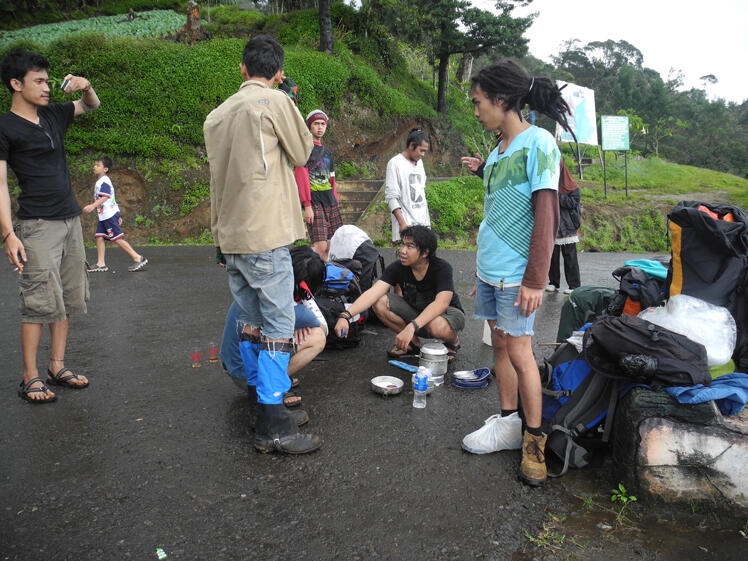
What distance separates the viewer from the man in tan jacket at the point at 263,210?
2834 mm

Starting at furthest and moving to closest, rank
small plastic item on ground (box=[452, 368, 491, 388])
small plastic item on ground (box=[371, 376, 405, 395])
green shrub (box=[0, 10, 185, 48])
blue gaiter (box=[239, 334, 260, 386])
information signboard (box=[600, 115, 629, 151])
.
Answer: green shrub (box=[0, 10, 185, 48])
information signboard (box=[600, 115, 629, 151])
small plastic item on ground (box=[452, 368, 491, 388])
small plastic item on ground (box=[371, 376, 405, 395])
blue gaiter (box=[239, 334, 260, 386])

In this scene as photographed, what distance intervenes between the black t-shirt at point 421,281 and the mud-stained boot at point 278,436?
5.86 ft

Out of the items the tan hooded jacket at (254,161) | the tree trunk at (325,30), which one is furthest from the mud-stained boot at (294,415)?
the tree trunk at (325,30)

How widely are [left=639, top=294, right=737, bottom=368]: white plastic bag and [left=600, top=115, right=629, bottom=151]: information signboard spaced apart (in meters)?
13.5

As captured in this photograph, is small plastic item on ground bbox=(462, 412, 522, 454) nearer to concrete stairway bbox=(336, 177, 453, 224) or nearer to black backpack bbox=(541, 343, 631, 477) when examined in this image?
black backpack bbox=(541, 343, 631, 477)

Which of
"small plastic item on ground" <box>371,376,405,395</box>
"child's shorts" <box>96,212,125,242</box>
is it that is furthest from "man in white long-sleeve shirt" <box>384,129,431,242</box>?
"child's shorts" <box>96,212,125,242</box>

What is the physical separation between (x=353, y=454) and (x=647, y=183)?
18.8 m

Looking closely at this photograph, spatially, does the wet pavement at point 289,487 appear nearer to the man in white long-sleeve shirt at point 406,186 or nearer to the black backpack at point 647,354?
→ the black backpack at point 647,354

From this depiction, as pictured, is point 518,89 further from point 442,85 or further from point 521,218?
point 442,85

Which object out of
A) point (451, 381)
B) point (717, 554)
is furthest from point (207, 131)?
point (717, 554)

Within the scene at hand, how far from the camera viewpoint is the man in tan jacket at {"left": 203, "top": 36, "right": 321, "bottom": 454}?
112 inches

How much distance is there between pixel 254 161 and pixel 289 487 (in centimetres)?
173

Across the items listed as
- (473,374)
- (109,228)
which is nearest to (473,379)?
(473,374)

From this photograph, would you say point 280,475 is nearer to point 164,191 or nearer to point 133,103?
point 164,191
